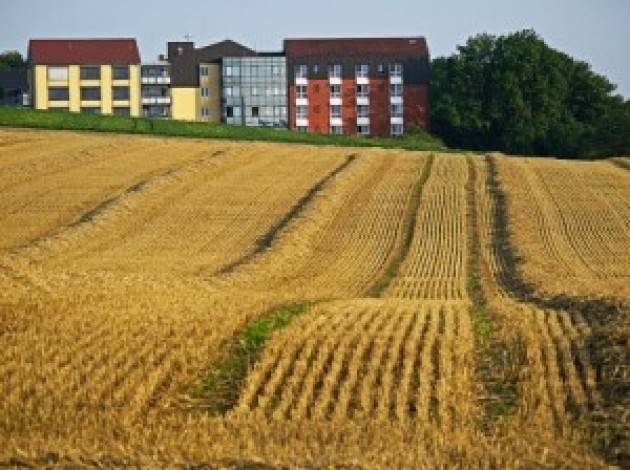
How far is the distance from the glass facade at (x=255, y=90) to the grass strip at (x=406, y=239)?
70.5 m

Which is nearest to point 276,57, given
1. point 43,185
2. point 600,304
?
point 43,185

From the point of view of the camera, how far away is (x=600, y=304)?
24.4 m

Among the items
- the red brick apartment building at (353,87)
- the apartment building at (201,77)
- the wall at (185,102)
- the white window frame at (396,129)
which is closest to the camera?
the white window frame at (396,129)

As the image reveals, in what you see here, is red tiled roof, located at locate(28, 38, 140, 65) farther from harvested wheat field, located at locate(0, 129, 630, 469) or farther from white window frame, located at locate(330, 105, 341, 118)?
harvested wheat field, located at locate(0, 129, 630, 469)

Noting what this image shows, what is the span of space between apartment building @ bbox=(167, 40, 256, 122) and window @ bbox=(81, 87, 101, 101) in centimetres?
862

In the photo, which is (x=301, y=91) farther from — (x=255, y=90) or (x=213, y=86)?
(x=213, y=86)

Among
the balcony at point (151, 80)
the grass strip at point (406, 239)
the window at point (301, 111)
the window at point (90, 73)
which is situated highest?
the window at point (90, 73)

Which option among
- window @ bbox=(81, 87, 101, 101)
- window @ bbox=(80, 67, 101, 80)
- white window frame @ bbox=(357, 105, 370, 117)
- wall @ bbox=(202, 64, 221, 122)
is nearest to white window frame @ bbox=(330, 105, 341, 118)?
white window frame @ bbox=(357, 105, 370, 117)

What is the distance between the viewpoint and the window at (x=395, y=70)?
136 meters

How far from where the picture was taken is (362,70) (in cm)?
13675

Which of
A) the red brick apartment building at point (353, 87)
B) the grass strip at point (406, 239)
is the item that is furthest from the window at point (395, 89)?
Answer: the grass strip at point (406, 239)

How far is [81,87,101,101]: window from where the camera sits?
13588 centimetres

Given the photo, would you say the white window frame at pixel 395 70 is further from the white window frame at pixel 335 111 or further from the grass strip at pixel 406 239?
the grass strip at pixel 406 239

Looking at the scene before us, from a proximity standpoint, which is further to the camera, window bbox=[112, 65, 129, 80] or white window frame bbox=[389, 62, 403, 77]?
white window frame bbox=[389, 62, 403, 77]
